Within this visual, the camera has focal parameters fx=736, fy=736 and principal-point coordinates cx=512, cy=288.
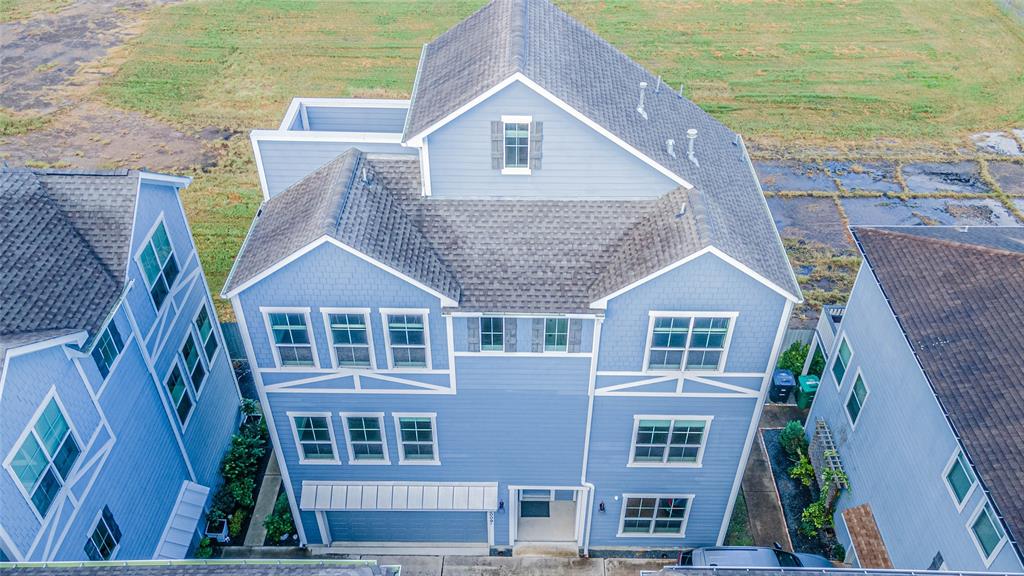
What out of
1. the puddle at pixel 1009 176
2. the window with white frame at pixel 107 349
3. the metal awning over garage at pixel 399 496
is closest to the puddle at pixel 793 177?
the puddle at pixel 1009 176

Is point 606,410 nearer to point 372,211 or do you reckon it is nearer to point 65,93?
point 372,211

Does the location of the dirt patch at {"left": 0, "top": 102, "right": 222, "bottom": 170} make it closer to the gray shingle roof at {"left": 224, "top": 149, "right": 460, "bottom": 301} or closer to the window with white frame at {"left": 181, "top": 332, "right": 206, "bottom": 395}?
the window with white frame at {"left": 181, "top": 332, "right": 206, "bottom": 395}

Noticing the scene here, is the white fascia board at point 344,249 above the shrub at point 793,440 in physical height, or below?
above

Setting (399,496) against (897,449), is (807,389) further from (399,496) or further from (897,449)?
(399,496)

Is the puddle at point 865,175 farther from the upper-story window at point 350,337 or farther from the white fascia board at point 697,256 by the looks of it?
the upper-story window at point 350,337

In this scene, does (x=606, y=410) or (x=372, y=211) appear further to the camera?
(x=606, y=410)

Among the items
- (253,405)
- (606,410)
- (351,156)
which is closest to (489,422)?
(606,410)
